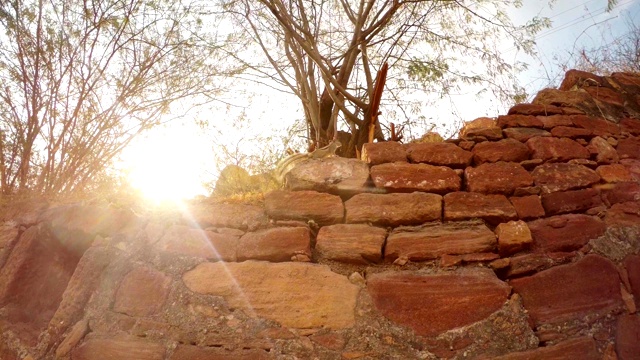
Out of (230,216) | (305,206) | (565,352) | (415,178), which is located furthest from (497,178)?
(230,216)

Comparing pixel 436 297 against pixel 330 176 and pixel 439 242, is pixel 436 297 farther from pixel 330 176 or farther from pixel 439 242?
pixel 330 176

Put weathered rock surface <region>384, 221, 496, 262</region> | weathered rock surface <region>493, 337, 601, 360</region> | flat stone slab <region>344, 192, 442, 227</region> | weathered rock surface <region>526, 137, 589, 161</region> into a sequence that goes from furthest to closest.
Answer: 1. weathered rock surface <region>526, 137, 589, 161</region>
2. flat stone slab <region>344, 192, 442, 227</region>
3. weathered rock surface <region>384, 221, 496, 262</region>
4. weathered rock surface <region>493, 337, 601, 360</region>

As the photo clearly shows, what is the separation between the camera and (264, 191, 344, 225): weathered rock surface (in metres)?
2.33

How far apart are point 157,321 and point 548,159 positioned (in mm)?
2006

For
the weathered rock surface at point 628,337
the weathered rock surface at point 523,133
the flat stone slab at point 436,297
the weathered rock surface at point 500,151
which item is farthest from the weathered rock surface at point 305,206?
the weathered rock surface at point 628,337

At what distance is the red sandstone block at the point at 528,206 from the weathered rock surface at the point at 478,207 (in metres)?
0.03

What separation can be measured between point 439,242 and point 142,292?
4.39ft

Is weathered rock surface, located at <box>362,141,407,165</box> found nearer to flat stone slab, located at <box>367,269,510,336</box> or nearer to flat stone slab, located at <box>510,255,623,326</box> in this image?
flat stone slab, located at <box>367,269,510,336</box>

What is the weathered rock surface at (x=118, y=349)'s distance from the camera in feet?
6.72

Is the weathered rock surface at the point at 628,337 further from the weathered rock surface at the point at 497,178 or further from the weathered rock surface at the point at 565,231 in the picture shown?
the weathered rock surface at the point at 497,178

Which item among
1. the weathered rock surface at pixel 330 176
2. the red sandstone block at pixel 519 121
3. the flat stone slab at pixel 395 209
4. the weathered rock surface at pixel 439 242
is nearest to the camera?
the weathered rock surface at pixel 439 242

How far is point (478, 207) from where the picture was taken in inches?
90.3

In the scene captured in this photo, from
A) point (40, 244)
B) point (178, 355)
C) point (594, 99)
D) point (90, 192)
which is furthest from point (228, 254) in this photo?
point (594, 99)

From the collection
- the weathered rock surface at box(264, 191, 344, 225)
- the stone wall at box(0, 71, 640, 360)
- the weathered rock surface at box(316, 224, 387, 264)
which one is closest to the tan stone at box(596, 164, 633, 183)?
the stone wall at box(0, 71, 640, 360)
